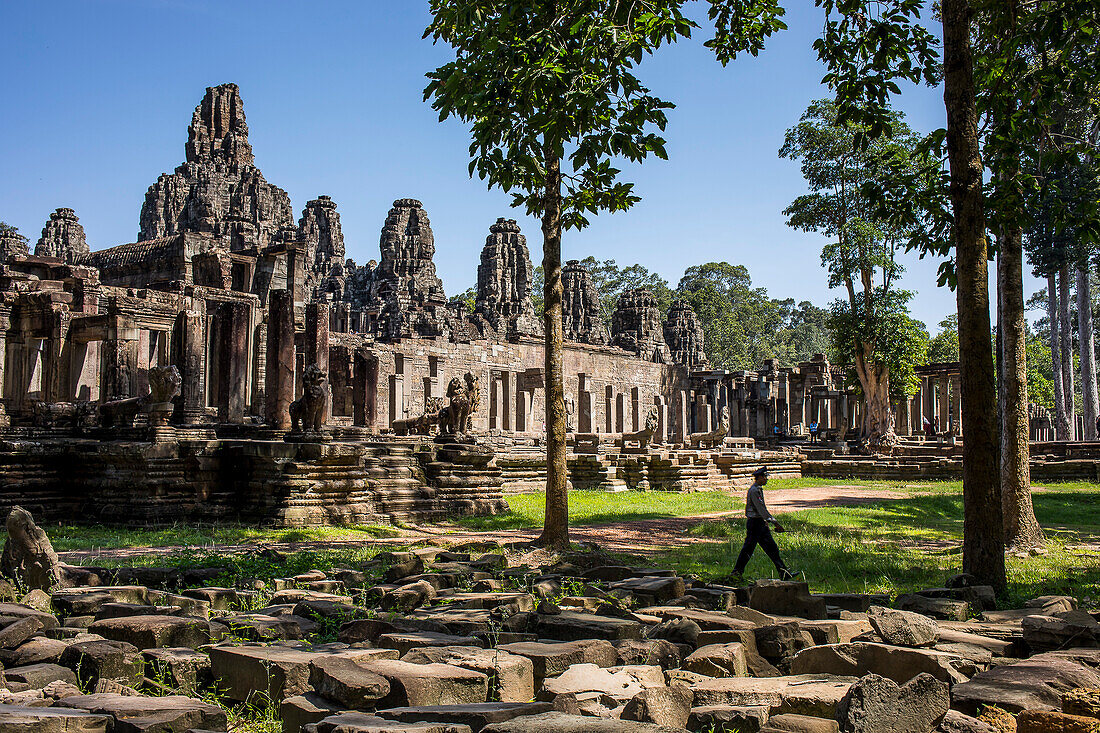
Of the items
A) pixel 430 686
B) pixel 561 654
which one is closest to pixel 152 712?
pixel 430 686

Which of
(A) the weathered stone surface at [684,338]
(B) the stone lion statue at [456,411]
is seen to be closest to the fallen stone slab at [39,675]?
(B) the stone lion statue at [456,411]

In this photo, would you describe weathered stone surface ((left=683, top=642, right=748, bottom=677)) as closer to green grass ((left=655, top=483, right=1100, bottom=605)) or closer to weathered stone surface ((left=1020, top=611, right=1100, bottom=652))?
weathered stone surface ((left=1020, top=611, right=1100, bottom=652))

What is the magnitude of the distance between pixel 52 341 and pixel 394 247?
74.6ft

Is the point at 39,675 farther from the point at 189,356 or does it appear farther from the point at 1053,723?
the point at 189,356

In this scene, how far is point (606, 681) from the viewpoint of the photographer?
408cm

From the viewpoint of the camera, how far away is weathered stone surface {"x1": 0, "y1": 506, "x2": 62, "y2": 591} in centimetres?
654

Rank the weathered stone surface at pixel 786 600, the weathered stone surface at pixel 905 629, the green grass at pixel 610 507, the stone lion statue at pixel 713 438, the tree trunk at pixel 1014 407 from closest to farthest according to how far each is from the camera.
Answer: the weathered stone surface at pixel 905 629
the weathered stone surface at pixel 786 600
the tree trunk at pixel 1014 407
the green grass at pixel 610 507
the stone lion statue at pixel 713 438

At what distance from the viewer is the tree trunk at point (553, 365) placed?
34.8 feet

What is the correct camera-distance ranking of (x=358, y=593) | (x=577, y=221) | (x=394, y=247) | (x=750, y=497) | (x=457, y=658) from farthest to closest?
(x=394, y=247) → (x=577, y=221) → (x=750, y=497) → (x=358, y=593) → (x=457, y=658)

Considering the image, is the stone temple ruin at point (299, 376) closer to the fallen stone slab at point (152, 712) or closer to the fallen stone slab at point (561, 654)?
the fallen stone slab at point (561, 654)

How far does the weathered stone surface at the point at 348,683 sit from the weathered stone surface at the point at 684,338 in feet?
169

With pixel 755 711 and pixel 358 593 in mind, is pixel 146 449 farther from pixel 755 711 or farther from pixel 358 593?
pixel 755 711

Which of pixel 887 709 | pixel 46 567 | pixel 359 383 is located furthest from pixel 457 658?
pixel 359 383

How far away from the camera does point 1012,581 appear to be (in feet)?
27.4
